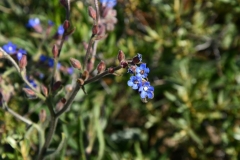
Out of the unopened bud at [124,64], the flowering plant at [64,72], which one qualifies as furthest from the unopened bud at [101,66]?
the unopened bud at [124,64]

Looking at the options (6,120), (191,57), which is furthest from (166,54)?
(6,120)

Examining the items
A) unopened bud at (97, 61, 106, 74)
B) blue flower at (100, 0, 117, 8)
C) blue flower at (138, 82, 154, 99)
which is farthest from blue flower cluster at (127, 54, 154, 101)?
blue flower at (100, 0, 117, 8)

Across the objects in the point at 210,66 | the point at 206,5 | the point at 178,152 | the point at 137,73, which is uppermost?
the point at 206,5

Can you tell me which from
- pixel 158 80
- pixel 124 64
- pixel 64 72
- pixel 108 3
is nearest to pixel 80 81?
pixel 124 64

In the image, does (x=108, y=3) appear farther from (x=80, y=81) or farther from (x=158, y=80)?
(x=158, y=80)

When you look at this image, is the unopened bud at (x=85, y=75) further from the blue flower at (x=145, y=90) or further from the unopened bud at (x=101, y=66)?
the blue flower at (x=145, y=90)

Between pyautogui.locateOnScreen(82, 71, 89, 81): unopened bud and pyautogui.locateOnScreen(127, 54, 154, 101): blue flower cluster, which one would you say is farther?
pyautogui.locateOnScreen(82, 71, 89, 81): unopened bud

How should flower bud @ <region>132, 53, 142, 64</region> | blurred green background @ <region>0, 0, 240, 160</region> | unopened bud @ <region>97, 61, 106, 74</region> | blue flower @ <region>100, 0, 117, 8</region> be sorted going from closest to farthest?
flower bud @ <region>132, 53, 142, 64</region> < unopened bud @ <region>97, 61, 106, 74</region> < blue flower @ <region>100, 0, 117, 8</region> < blurred green background @ <region>0, 0, 240, 160</region>

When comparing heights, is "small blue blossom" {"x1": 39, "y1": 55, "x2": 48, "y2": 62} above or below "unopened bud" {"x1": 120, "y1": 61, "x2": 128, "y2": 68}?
above

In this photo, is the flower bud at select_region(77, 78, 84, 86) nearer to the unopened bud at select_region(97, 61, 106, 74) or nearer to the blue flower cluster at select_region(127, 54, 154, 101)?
the unopened bud at select_region(97, 61, 106, 74)

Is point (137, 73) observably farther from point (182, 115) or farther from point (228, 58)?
point (228, 58)
